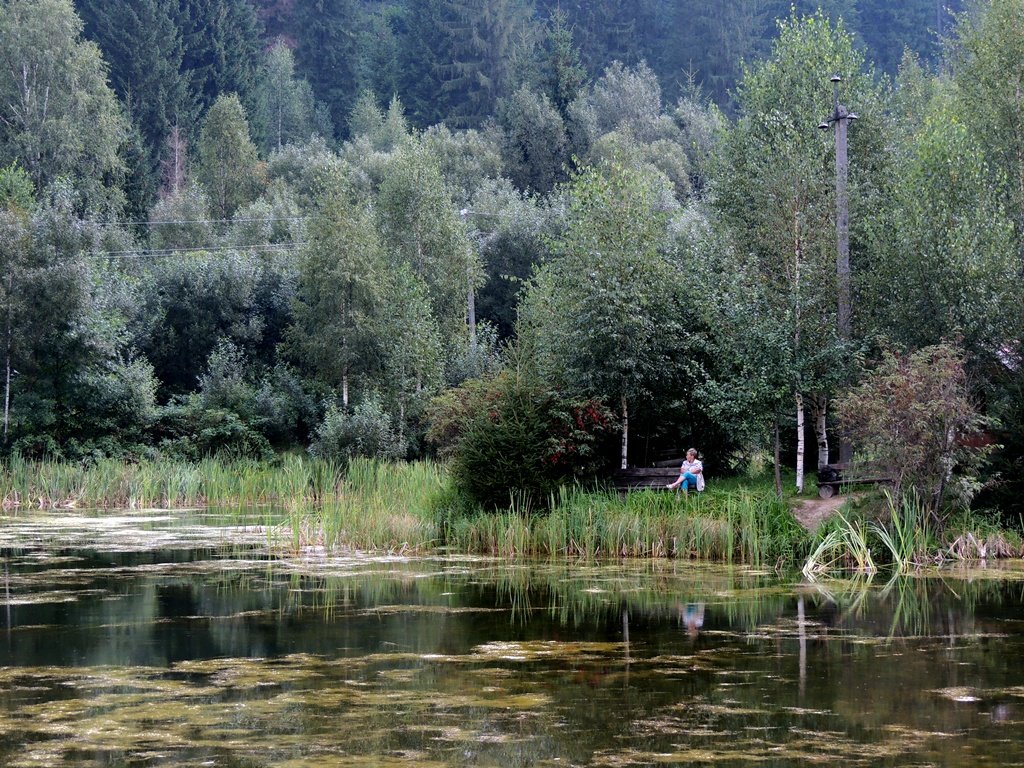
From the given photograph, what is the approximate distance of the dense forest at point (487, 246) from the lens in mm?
25047

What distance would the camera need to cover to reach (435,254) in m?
47.2

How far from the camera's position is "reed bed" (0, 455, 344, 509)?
30.7 metres

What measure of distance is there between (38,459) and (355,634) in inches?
Result: 1075

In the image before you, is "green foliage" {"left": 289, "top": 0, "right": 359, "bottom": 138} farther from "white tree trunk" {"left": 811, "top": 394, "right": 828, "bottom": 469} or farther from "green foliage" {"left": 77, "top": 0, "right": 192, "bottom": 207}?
"white tree trunk" {"left": 811, "top": 394, "right": 828, "bottom": 469}

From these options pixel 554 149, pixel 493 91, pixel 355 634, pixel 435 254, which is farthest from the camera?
pixel 493 91

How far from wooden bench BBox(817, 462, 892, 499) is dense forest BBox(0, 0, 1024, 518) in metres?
1.02

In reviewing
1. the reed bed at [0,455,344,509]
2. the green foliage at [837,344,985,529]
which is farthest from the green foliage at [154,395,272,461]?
the green foliage at [837,344,985,529]

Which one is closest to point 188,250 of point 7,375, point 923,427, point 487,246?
point 487,246

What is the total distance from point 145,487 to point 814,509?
1686cm

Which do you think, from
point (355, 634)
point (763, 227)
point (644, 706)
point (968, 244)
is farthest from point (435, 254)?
point (644, 706)

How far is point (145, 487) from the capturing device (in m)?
31.8

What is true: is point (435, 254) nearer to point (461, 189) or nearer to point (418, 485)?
point (461, 189)

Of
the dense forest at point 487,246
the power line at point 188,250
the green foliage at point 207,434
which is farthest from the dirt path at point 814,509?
the power line at point 188,250

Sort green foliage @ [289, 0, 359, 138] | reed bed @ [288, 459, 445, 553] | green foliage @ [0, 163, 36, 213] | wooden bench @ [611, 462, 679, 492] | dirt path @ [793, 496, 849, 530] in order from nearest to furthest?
dirt path @ [793, 496, 849, 530] → reed bed @ [288, 459, 445, 553] → wooden bench @ [611, 462, 679, 492] → green foliage @ [0, 163, 36, 213] → green foliage @ [289, 0, 359, 138]
